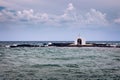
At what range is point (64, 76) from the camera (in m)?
28.3

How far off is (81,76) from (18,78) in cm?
714

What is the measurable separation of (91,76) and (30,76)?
22.9ft

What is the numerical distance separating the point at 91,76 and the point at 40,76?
19.1ft

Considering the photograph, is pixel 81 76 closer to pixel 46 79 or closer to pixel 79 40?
pixel 46 79

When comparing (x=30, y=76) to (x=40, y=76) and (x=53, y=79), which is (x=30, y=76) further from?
(x=53, y=79)

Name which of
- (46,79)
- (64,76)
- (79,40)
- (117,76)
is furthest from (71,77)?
(79,40)

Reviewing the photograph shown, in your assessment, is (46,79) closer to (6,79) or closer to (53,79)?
(53,79)

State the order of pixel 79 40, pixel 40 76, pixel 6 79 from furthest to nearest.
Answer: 1. pixel 79 40
2. pixel 40 76
3. pixel 6 79

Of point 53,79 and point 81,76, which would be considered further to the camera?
point 81,76

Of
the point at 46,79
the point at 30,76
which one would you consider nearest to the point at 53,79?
the point at 46,79

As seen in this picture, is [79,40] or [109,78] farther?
[79,40]

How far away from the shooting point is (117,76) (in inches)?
1118

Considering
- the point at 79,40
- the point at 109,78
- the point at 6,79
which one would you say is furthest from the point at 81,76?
the point at 79,40

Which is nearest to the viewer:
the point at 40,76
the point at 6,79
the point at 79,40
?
the point at 6,79
